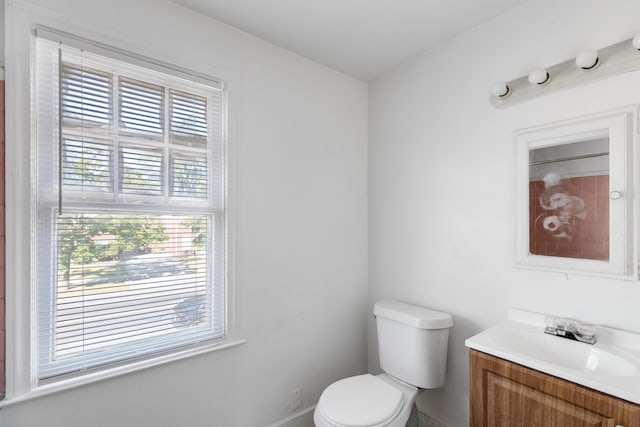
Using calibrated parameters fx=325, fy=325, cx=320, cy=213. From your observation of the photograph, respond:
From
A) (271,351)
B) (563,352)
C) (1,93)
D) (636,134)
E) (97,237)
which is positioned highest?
(1,93)

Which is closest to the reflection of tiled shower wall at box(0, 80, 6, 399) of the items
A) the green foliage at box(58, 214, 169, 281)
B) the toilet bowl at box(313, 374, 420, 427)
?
the green foliage at box(58, 214, 169, 281)

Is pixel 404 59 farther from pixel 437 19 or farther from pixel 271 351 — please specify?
pixel 271 351

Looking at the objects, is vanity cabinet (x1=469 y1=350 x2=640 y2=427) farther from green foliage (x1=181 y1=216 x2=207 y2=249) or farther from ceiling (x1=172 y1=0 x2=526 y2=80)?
ceiling (x1=172 y1=0 x2=526 y2=80)

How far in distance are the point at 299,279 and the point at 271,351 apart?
0.44m

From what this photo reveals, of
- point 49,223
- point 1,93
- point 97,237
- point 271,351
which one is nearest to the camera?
point 1,93

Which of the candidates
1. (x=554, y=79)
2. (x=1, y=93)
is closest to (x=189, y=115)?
(x=1, y=93)

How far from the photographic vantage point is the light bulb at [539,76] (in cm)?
143

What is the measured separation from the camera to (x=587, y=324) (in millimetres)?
1363

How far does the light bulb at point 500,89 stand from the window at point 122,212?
4.58 ft

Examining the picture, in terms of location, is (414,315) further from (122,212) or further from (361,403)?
(122,212)

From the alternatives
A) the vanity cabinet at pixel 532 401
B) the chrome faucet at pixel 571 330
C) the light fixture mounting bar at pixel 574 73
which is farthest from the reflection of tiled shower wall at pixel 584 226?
the vanity cabinet at pixel 532 401

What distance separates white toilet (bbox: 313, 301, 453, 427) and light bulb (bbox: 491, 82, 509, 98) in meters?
1.18

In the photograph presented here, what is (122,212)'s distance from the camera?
1442 millimetres

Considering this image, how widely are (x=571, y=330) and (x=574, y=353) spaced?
0.09 metres
